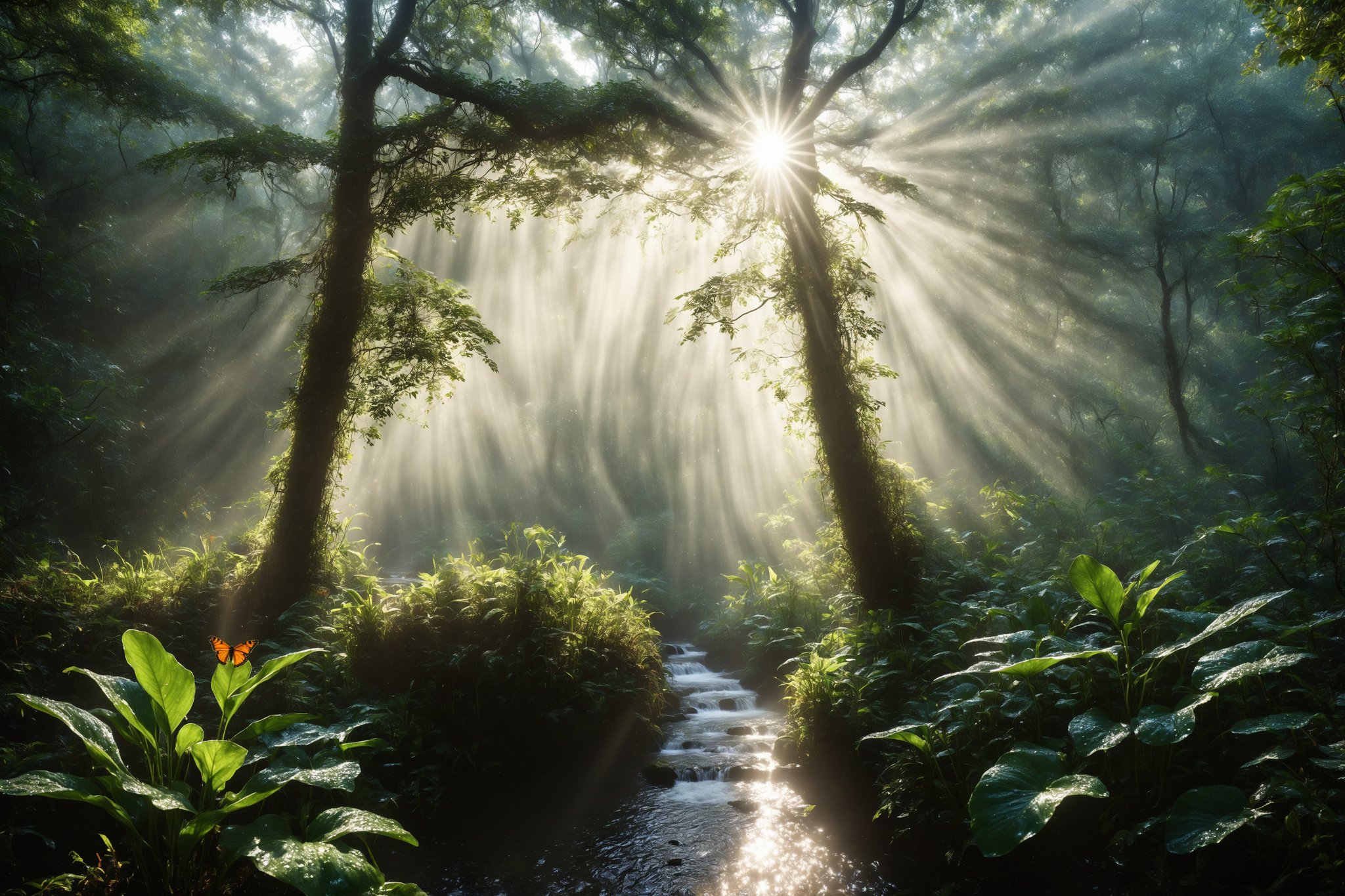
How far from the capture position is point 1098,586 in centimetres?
361

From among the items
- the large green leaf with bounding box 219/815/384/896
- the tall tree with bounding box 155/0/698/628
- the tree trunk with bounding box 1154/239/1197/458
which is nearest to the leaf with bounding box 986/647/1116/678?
the large green leaf with bounding box 219/815/384/896

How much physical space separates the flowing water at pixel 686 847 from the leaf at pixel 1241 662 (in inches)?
87.9

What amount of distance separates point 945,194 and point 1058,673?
16.7 meters

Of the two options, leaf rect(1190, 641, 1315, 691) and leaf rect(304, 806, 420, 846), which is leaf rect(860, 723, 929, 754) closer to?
leaf rect(1190, 641, 1315, 691)

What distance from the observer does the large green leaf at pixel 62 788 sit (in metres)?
2.28

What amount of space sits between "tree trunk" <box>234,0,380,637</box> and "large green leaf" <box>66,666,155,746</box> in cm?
478

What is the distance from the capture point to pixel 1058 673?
13.6 ft

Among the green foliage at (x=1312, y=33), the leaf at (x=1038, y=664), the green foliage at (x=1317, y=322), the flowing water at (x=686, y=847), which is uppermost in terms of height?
the green foliage at (x=1312, y=33)

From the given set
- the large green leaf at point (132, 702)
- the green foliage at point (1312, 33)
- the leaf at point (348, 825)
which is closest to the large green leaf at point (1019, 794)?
the leaf at point (348, 825)

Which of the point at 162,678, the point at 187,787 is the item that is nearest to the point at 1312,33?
the point at 162,678

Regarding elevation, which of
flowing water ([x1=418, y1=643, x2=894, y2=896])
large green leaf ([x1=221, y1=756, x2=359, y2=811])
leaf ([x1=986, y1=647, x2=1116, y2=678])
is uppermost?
leaf ([x1=986, y1=647, x2=1116, y2=678])

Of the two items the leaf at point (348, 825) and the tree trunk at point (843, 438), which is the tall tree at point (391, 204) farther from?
the leaf at point (348, 825)

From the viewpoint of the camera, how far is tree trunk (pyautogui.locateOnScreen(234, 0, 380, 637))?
24.8 ft

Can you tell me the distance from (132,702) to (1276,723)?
17.7 ft
